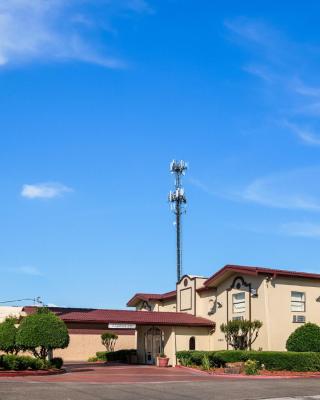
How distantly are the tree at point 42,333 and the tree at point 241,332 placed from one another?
454 inches

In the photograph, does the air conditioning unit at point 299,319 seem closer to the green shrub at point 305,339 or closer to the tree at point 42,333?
the green shrub at point 305,339

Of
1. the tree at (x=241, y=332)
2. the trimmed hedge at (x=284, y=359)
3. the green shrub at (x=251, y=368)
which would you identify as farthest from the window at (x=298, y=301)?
the green shrub at (x=251, y=368)

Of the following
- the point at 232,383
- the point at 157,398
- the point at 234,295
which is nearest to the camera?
the point at 157,398

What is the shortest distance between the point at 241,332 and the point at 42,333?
13.8m

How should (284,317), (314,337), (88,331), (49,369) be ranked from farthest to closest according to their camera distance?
(88,331), (284,317), (314,337), (49,369)

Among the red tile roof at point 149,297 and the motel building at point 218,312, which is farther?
the red tile roof at point 149,297

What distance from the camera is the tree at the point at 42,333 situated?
28.7 m

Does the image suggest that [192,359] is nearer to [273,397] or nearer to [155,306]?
[155,306]

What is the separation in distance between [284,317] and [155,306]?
15719 mm

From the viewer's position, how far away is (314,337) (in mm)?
33406

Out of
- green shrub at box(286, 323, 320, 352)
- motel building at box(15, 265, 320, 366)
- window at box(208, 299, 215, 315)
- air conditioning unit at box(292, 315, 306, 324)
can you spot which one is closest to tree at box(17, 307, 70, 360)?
motel building at box(15, 265, 320, 366)

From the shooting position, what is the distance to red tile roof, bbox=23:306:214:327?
3706cm

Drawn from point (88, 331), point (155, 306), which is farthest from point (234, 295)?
point (88, 331)

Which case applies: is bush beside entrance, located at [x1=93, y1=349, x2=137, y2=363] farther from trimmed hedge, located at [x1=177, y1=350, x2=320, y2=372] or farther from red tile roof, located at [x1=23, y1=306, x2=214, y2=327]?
trimmed hedge, located at [x1=177, y1=350, x2=320, y2=372]
